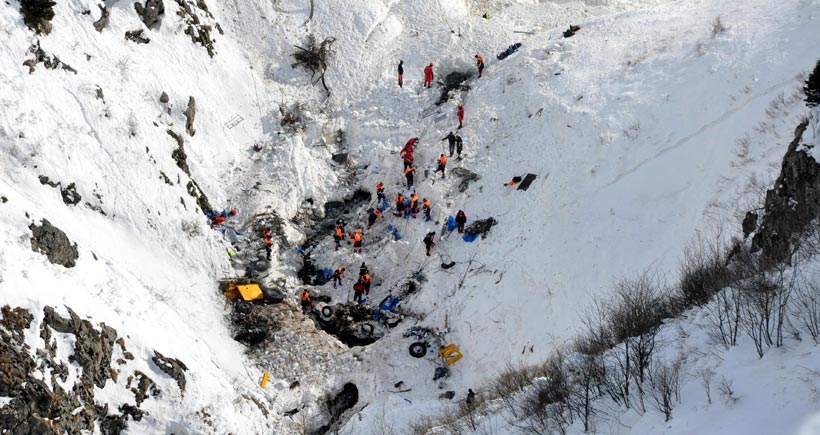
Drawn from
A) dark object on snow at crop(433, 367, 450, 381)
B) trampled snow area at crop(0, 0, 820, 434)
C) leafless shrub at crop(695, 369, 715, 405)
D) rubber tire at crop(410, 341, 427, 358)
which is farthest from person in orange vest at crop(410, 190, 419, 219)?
leafless shrub at crop(695, 369, 715, 405)

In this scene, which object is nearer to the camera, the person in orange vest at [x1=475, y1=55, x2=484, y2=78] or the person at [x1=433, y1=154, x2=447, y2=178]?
the person at [x1=433, y1=154, x2=447, y2=178]

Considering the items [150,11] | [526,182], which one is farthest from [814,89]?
[150,11]

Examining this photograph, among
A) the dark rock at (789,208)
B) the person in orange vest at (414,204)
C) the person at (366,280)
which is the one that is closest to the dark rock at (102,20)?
the person in orange vest at (414,204)

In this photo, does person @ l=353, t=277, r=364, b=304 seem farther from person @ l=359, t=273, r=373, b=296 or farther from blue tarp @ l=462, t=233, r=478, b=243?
blue tarp @ l=462, t=233, r=478, b=243

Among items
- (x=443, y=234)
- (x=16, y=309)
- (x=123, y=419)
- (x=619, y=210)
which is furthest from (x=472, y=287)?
(x=16, y=309)

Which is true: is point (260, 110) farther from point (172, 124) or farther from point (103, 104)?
point (103, 104)

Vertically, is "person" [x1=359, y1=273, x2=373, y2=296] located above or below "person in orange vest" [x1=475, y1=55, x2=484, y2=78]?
below

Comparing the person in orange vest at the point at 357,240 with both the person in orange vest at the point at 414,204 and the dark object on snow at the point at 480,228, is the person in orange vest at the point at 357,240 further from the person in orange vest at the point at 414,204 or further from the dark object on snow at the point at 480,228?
the dark object on snow at the point at 480,228
